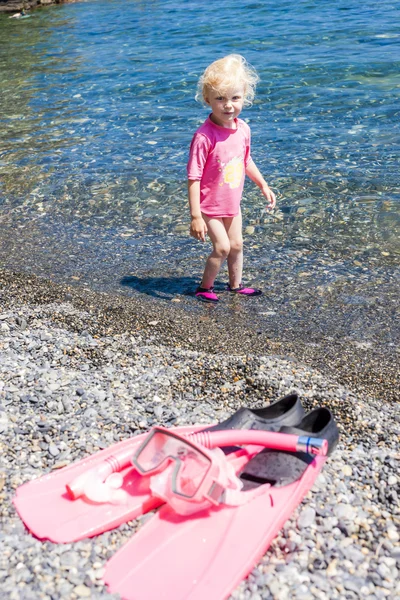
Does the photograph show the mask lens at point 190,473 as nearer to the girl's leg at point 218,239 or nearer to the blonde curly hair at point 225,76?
the girl's leg at point 218,239

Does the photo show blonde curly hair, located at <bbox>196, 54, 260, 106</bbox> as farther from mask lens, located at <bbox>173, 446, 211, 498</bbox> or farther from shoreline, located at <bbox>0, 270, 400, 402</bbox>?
mask lens, located at <bbox>173, 446, 211, 498</bbox>

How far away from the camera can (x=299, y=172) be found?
824 cm

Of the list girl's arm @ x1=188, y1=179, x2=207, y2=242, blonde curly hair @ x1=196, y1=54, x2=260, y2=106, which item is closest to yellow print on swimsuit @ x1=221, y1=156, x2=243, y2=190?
girl's arm @ x1=188, y1=179, x2=207, y2=242

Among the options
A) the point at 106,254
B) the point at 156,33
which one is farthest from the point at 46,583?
the point at 156,33

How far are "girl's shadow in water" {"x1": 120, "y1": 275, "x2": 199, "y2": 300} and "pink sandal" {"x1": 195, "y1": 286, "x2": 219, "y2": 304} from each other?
0.11 m

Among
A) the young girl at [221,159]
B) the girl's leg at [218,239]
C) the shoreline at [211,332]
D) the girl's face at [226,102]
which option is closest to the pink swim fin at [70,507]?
the shoreline at [211,332]

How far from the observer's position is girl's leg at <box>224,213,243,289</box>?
5324 millimetres

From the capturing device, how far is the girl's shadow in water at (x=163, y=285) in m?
5.80

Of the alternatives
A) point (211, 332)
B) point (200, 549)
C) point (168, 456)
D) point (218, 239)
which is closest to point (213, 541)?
point (200, 549)

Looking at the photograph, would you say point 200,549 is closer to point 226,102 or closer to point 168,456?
point 168,456

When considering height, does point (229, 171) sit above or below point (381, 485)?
above

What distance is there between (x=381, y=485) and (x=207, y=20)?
59.1 feet

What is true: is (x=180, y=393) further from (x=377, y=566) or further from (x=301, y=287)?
(x=301, y=287)

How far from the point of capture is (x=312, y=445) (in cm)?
302
